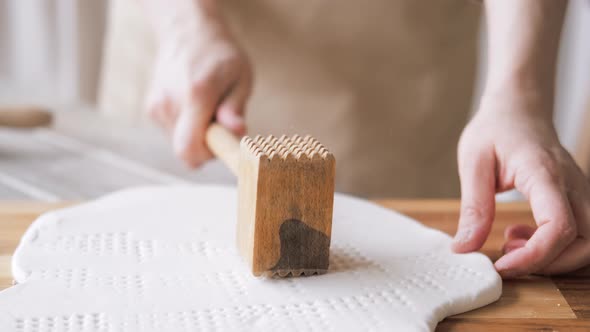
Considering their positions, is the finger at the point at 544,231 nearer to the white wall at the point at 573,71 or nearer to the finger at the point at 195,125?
the finger at the point at 195,125

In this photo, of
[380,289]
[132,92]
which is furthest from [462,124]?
[380,289]

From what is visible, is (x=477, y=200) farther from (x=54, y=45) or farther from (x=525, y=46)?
(x=54, y=45)

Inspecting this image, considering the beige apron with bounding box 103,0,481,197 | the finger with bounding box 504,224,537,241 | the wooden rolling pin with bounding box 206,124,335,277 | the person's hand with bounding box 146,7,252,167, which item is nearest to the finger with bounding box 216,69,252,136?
the person's hand with bounding box 146,7,252,167

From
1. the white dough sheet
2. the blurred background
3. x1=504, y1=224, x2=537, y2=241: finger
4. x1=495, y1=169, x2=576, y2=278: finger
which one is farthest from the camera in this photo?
the blurred background

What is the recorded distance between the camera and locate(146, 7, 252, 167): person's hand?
1.21 meters

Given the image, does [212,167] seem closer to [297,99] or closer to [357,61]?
[297,99]

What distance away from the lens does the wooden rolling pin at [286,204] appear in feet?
2.64

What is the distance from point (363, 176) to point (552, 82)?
55cm

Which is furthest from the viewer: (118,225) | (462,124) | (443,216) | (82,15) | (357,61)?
(82,15)

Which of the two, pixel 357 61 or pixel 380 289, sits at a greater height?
pixel 357 61

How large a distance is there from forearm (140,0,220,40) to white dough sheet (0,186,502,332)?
1.21 feet

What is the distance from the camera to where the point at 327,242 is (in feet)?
2.80

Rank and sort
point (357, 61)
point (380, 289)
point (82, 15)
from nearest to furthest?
1. point (380, 289)
2. point (357, 61)
3. point (82, 15)

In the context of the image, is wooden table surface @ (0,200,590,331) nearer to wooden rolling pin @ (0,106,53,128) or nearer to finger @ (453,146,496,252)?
finger @ (453,146,496,252)
